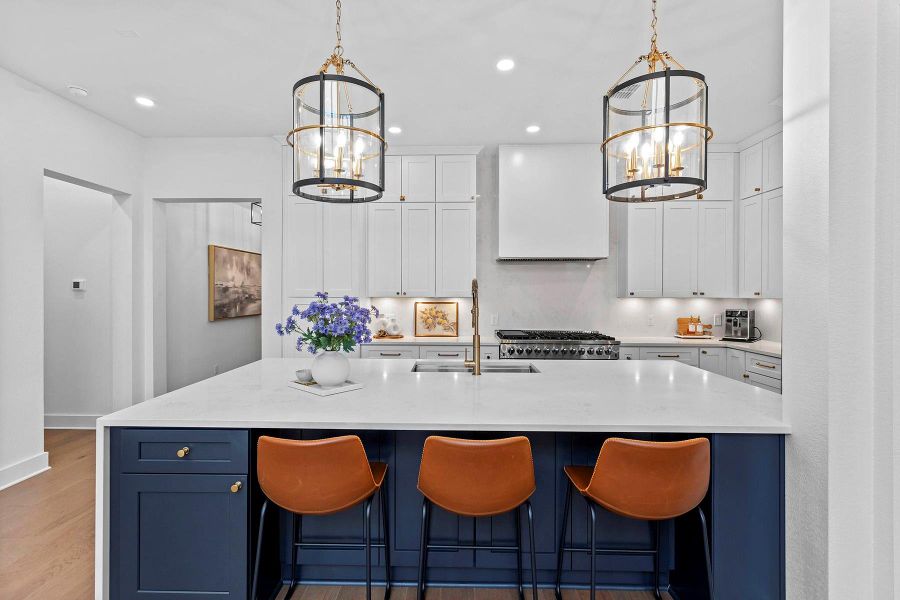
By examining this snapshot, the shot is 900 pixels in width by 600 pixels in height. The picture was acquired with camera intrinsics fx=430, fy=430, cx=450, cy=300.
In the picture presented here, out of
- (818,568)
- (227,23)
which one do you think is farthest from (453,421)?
(227,23)

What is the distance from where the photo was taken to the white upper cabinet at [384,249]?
13.7 feet

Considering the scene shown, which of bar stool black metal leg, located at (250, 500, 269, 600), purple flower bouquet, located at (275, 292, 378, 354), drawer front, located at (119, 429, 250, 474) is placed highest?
purple flower bouquet, located at (275, 292, 378, 354)

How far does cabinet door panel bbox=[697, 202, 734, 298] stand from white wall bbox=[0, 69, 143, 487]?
549 centimetres

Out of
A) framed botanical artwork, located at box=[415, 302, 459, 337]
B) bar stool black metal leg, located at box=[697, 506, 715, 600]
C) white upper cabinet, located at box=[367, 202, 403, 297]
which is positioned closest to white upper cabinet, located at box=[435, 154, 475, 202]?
white upper cabinet, located at box=[367, 202, 403, 297]

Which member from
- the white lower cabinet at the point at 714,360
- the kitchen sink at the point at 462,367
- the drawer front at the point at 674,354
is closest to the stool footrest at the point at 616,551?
the kitchen sink at the point at 462,367

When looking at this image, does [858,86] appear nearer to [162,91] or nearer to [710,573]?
[710,573]

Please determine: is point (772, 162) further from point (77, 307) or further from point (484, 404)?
point (77, 307)

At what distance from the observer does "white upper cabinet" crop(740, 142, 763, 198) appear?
384cm

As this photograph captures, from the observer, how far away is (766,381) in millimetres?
3375

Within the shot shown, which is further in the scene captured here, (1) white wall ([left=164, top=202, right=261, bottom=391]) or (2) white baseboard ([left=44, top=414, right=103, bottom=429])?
(1) white wall ([left=164, top=202, right=261, bottom=391])

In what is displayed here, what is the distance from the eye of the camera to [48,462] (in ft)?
10.9

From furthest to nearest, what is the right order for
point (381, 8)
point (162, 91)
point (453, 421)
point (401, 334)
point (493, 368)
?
point (401, 334) → point (162, 91) → point (493, 368) → point (381, 8) → point (453, 421)

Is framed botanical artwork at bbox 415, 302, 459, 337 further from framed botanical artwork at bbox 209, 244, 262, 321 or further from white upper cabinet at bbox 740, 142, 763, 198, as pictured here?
white upper cabinet at bbox 740, 142, 763, 198

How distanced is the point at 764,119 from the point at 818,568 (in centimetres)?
352
